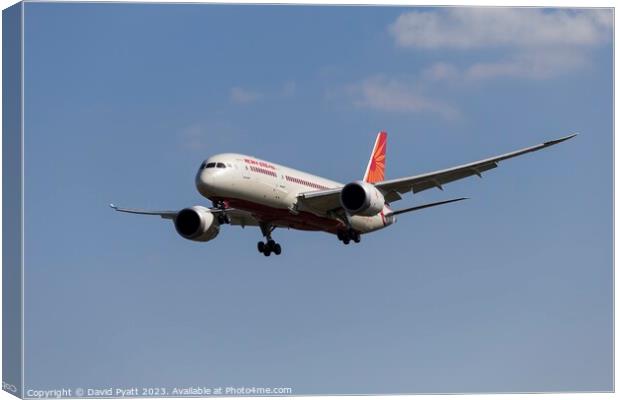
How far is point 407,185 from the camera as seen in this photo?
3934 cm

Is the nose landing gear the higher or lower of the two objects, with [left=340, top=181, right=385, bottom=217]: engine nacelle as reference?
higher

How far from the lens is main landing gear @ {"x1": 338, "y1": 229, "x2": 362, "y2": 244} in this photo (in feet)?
135

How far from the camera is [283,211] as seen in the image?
127ft

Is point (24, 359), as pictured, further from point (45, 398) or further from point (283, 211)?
point (283, 211)

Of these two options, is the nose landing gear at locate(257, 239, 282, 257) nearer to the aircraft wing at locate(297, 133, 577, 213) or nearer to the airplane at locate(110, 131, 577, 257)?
the airplane at locate(110, 131, 577, 257)

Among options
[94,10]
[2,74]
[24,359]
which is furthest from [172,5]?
[24,359]

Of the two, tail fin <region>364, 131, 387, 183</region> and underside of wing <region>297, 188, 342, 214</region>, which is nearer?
underside of wing <region>297, 188, 342, 214</region>

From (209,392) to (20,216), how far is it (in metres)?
6.34

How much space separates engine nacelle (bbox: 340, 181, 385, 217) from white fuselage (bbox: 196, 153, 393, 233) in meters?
1.99

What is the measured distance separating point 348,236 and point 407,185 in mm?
3288

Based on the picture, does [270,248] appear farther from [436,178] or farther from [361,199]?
[436,178]

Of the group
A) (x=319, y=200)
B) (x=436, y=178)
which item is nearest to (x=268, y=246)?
(x=319, y=200)

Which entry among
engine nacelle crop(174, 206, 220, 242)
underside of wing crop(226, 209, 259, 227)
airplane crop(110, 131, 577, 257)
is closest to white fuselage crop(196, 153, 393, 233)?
airplane crop(110, 131, 577, 257)

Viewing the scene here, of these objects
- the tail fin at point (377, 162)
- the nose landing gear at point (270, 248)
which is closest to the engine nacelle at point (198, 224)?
the nose landing gear at point (270, 248)
